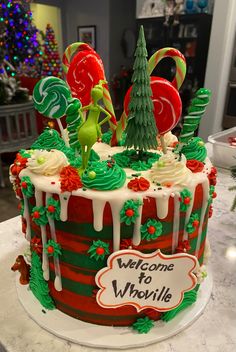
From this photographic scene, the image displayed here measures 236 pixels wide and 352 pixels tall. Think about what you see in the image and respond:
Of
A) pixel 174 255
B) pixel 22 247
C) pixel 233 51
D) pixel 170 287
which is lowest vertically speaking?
pixel 22 247

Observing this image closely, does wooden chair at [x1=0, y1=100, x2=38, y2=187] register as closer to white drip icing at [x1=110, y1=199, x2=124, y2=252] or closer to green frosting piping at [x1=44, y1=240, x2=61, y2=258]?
green frosting piping at [x1=44, y1=240, x2=61, y2=258]

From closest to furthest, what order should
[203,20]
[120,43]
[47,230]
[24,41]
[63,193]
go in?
[63,193] → [47,230] → [24,41] → [203,20] → [120,43]

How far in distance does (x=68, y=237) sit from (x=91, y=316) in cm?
32

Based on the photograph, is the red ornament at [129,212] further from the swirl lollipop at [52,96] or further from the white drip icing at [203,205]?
the swirl lollipop at [52,96]

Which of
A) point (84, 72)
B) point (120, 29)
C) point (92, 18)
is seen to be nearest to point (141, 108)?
point (84, 72)

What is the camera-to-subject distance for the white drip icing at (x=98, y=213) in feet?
3.02

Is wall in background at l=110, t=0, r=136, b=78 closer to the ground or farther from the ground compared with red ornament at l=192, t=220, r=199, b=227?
farther from the ground

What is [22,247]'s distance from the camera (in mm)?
1528

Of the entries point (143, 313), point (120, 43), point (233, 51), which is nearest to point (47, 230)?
point (143, 313)

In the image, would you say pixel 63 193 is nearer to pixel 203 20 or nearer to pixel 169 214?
pixel 169 214

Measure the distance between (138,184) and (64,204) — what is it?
232 mm

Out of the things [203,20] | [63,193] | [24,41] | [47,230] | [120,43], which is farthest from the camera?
[120,43]

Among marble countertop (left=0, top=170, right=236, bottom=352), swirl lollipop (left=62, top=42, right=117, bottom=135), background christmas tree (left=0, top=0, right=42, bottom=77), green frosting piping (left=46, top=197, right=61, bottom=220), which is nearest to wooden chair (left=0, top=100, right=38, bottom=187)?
background christmas tree (left=0, top=0, right=42, bottom=77)

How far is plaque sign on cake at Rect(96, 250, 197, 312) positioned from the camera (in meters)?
0.98
